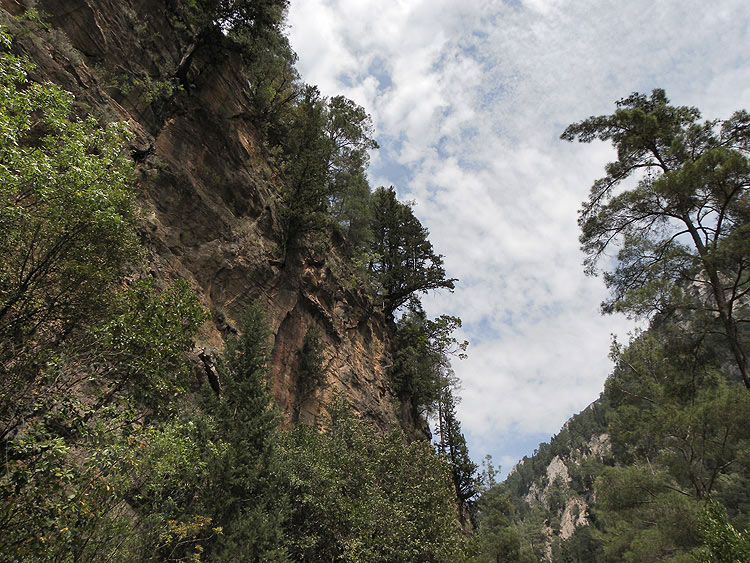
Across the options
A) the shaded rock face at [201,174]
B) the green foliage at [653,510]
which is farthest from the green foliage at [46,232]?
the green foliage at [653,510]

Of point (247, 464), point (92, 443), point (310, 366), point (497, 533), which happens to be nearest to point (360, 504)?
point (247, 464)

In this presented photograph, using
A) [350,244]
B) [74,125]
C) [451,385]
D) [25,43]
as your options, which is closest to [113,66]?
[25,43]

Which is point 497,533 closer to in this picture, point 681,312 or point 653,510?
point 653,510

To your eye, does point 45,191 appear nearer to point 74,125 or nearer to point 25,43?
point 74,125

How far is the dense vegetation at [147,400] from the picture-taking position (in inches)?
200

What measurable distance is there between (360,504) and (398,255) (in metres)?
19.5

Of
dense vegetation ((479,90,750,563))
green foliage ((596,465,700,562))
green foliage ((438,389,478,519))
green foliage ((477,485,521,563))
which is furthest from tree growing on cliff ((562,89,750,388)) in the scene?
green foliage ((477,485,521,563))

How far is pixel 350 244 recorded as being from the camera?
2673cm

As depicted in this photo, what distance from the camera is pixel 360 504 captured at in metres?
11.9

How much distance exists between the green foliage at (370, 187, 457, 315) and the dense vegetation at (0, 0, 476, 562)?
33.7 ft

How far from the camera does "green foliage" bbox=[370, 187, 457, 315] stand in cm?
2787

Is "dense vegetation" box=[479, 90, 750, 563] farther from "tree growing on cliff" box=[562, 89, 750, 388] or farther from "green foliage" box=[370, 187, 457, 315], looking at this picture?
"green foliage" box=[370, 187, 457, 315]

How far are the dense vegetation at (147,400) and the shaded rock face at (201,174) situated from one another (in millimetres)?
577

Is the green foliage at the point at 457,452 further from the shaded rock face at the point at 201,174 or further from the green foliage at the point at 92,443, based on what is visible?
the green foliage at the point at 92,443
